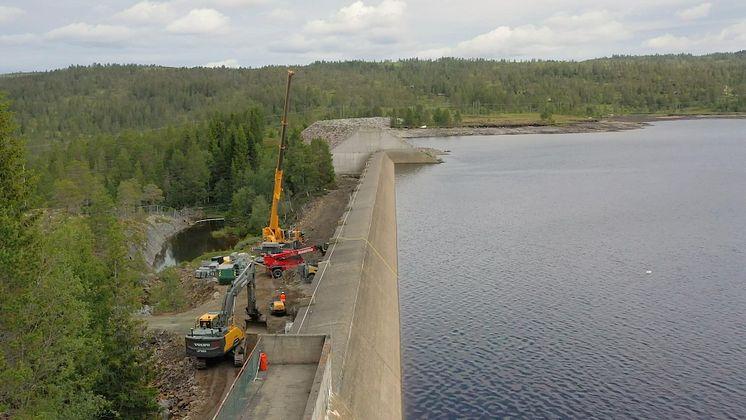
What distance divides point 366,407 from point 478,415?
6922 millimetres

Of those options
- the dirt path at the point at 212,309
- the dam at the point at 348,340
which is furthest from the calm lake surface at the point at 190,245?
the dam at the point at 348,340

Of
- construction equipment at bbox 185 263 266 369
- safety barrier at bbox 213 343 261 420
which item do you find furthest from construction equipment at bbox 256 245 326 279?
safety barrier at bbox 213 343 261 420

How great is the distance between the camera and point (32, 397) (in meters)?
21.4

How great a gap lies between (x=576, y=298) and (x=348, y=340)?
21073 millimetres

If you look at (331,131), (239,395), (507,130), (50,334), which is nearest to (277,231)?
(50,334)

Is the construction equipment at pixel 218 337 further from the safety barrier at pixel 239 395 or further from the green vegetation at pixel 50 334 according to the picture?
the safety barrier at pixel 239 395

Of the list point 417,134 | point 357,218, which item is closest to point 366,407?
point 357,218

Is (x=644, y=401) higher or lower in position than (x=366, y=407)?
lower

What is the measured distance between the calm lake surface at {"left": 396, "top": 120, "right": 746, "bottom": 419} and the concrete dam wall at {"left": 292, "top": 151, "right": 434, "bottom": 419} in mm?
1598

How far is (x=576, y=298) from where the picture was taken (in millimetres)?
44344

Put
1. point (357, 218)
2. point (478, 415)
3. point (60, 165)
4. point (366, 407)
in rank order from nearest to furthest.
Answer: point (366, 407) → point (478, 415) → point (357, 218) → point (60, 165)

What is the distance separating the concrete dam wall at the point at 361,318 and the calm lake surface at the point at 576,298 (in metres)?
1.60

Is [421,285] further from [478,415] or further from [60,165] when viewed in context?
[60,165]

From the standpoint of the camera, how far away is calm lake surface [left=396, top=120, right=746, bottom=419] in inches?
1250
